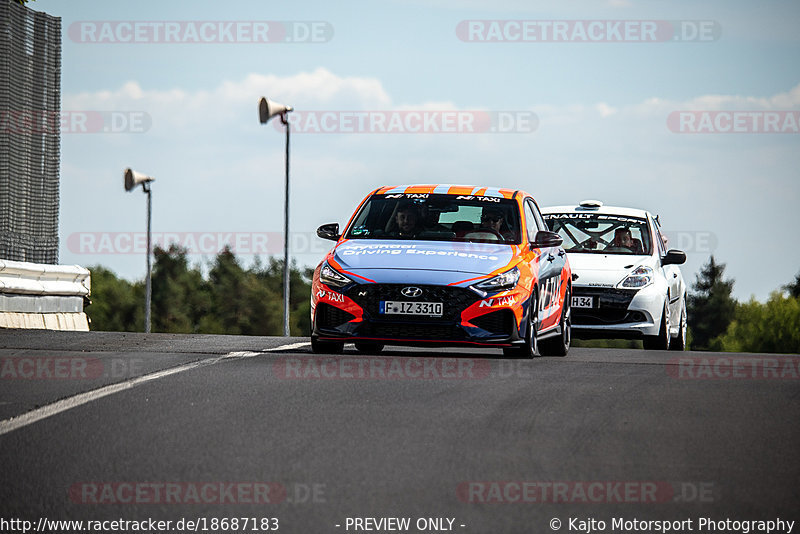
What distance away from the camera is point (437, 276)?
474 inches

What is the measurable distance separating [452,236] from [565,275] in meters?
1.92

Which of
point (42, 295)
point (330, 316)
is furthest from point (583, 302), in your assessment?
point (42, 295)

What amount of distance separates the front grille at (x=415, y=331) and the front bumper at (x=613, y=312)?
183 inches

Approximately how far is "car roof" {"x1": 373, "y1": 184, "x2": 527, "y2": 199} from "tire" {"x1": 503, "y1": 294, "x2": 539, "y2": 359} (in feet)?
5.17

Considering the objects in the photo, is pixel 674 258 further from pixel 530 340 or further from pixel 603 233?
pixel 530 340

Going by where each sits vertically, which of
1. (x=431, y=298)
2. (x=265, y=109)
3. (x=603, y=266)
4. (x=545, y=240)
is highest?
(x=265, y=109)

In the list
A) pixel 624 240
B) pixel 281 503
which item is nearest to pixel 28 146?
pixel 624 240

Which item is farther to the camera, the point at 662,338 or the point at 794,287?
the point at 794,287

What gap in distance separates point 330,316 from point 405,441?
4972mm

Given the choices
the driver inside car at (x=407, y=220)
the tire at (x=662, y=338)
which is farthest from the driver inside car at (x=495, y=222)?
the tire at (x=662, y=338)

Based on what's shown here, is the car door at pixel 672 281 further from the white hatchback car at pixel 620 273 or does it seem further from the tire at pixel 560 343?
the tire at pixel 560 343

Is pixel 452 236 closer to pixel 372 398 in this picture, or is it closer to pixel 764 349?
pixel 372 398

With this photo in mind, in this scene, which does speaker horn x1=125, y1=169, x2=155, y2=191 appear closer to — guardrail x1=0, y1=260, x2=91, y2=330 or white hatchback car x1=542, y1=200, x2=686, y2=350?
guardrail x1=0, y1=260, x2=91, y2=330

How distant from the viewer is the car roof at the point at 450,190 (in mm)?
13773
